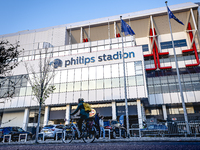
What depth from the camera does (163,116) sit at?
3177cm

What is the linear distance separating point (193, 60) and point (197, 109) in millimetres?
10649

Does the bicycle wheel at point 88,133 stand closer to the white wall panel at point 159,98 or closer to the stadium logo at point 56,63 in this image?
the stadium logo at point 56,63

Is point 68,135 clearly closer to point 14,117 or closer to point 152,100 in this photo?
point 152,100

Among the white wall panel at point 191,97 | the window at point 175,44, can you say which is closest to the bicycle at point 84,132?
the white wall panel at point 191,97

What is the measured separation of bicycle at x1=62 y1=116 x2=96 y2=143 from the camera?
7.48m

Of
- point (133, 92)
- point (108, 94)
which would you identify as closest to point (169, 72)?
point (133, 92)

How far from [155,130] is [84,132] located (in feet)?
28.4

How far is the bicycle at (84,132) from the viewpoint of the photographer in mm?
7477

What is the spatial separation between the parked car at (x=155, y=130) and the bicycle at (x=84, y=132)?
791 cm

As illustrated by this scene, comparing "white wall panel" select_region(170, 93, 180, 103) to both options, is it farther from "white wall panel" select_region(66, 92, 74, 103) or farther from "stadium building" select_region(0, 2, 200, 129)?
"white wall panel" select_region(66, 92, 74, 103)

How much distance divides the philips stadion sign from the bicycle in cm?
1990

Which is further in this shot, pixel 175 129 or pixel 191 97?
pixel 191 97

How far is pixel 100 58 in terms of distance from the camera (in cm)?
2777

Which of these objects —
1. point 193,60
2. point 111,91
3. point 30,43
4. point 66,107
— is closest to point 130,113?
point 111,91
